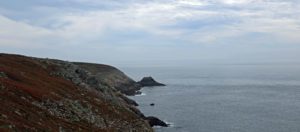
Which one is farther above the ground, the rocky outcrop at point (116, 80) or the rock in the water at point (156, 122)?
the rocky outcrop at point (116, 80)

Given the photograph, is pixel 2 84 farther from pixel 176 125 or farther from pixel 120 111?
pixel 176 125

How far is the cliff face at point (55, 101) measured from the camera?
139 ft

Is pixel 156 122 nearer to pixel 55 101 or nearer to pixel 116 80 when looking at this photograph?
pixel 55 101

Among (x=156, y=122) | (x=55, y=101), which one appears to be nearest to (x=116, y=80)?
(x=156, y=122)

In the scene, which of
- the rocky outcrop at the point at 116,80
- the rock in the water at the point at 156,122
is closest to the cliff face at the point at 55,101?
the rock in the water at the point at 156,122

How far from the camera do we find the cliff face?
42.5 metres

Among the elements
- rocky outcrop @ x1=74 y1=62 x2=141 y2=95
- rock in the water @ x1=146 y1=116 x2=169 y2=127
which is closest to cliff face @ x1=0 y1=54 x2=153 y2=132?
rock in the water @ x1=146 y1=116 x2=169 y2=127

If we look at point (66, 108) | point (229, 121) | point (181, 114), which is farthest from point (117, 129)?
point (181, 114)

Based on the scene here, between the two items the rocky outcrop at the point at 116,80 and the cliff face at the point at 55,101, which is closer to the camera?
the cliff face at the point at 55,101

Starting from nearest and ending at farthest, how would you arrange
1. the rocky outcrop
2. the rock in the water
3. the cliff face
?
the cliff face
the rock in the water
the rocky outcrop

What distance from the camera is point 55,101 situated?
189 ft

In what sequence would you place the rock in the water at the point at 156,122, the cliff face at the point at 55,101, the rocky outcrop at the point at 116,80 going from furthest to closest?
the rocky outcrop at the point at 116,80, the rock in the water at the point at 156,122, the cliff face at the point at 55,101

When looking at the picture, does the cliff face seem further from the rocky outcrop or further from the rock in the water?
the rocky outcrop

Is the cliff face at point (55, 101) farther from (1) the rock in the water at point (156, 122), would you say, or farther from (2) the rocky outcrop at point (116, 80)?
(2) the rocky outcrop at point (116, 80)
